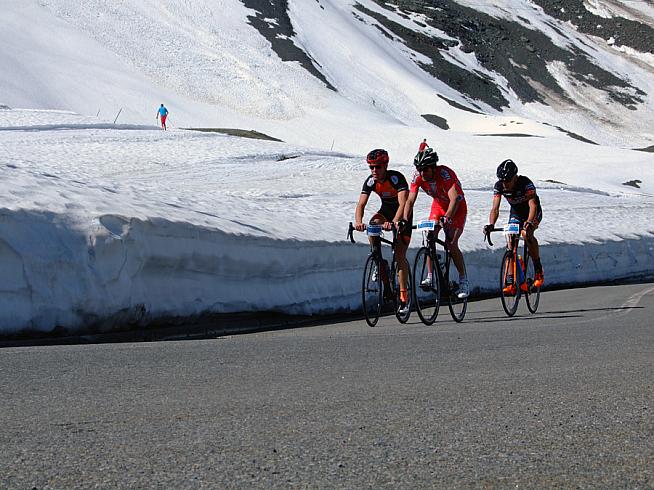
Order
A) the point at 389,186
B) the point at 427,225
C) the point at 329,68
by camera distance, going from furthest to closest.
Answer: the point at 329,68 < the point at 389,186 < the point at 427,225

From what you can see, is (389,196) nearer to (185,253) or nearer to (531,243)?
(185,253)

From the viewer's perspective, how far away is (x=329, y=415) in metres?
Answer: 4.64

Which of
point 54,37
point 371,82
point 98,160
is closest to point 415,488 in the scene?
point 98,160

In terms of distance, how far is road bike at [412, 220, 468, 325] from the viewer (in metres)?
11.0

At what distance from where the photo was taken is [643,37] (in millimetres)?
128875

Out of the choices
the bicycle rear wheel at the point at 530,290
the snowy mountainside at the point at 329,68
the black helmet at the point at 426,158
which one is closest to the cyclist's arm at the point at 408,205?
the black helmet at the point at 426,158

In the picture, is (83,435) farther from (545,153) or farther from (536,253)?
(545,153)

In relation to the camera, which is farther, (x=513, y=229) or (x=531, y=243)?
(x=531, y=243)

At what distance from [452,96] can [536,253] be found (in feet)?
264

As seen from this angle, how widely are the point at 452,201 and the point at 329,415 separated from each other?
266 inches

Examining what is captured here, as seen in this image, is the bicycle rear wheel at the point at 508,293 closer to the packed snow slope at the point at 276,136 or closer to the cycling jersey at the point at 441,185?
the cycling jersey at the point at 441,185

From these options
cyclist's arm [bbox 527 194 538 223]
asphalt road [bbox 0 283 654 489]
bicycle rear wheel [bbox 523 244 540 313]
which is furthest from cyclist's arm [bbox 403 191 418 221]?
asphalt road [bbox 0 283 654 489]

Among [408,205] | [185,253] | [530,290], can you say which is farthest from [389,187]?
[530,290]

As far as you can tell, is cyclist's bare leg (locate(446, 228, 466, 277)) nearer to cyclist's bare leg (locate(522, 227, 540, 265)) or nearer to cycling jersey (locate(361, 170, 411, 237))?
cycling jersey (locate(361, 170, 411, 237))
